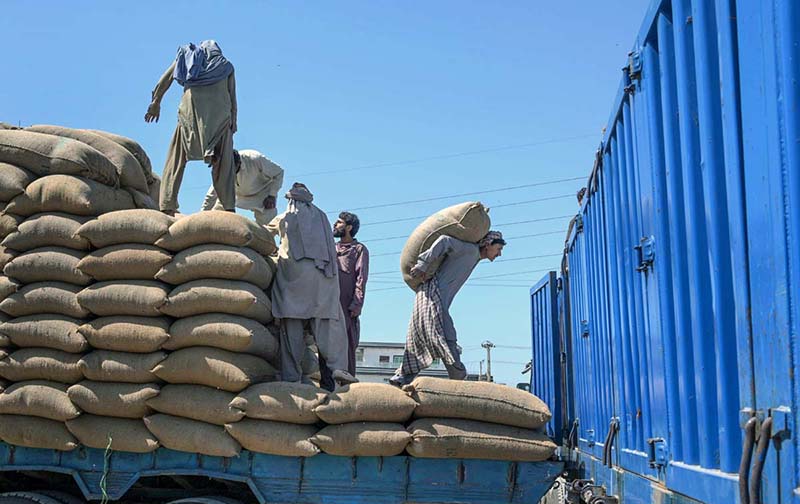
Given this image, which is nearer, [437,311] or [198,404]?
[198,404]

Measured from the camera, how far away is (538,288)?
6.96 metres

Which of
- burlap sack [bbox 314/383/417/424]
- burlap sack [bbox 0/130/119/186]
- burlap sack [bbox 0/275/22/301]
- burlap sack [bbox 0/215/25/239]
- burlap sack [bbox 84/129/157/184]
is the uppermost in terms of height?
burlap sack [bbox 84/129/157/184]

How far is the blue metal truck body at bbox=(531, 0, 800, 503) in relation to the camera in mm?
1688

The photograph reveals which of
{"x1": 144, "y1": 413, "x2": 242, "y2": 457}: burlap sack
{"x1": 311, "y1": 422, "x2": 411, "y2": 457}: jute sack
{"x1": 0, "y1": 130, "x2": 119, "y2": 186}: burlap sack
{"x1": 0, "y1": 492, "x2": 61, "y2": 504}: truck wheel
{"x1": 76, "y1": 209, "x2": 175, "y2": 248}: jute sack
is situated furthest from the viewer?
{"x1": 0, "y1": 130, "x2": 119, "y2": 186}: burlap sack

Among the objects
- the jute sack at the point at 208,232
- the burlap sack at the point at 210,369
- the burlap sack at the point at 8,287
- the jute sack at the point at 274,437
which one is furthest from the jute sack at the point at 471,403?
the burlap sack at the point at 8,287

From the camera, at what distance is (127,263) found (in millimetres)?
4492

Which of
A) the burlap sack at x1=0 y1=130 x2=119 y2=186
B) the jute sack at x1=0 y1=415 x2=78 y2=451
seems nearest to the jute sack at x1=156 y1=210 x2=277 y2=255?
the burlap sack at x1=0 y1=130 x2=119 y2=186

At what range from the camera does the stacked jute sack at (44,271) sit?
14.6 ft

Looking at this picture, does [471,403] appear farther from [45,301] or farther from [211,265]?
[45,301]

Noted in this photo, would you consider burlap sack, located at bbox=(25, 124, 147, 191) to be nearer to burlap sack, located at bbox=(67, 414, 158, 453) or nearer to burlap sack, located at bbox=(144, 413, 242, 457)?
burlap sack, located at bbox=(67, 414, 158, 453)

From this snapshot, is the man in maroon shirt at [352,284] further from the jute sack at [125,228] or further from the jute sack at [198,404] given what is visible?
the jute sack at [198,404]

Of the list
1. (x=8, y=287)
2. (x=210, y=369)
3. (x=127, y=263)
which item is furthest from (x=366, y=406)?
(x=8, y=287)

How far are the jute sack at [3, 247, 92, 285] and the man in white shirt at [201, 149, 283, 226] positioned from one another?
2.47 m

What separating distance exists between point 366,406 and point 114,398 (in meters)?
1.40
